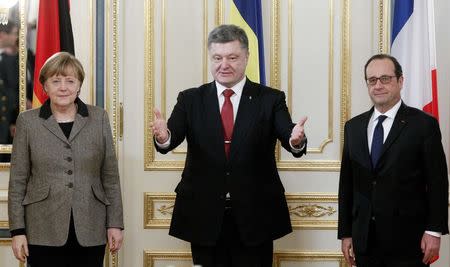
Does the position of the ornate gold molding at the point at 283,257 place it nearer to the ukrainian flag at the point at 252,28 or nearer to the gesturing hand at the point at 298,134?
the ukrainian flag at the point at 252,28

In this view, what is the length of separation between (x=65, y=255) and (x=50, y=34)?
1.34m

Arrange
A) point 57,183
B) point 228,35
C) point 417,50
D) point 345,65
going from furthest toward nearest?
point 345,65 < point 417,50 < point 228,35 < point 57,183

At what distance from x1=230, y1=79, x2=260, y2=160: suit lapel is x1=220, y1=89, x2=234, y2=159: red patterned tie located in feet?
0.09

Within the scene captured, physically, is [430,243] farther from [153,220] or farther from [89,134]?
[153,220]

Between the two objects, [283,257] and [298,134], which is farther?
[283,257]

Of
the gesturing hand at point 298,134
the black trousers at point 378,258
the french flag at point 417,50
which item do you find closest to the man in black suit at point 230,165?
the gesturing hand at point 298,134

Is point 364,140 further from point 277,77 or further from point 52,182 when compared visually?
point 52,182

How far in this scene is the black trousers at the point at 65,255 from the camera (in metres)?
2.71

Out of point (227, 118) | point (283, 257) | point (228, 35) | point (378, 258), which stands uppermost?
point (228, 35)

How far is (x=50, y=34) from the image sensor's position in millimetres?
3590

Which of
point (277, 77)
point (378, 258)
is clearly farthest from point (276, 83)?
point (378, 258)

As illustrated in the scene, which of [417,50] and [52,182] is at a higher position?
[417,50]

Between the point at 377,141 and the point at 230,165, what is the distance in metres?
0.60

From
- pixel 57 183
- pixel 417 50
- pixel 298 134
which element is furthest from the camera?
pixel 417 50
